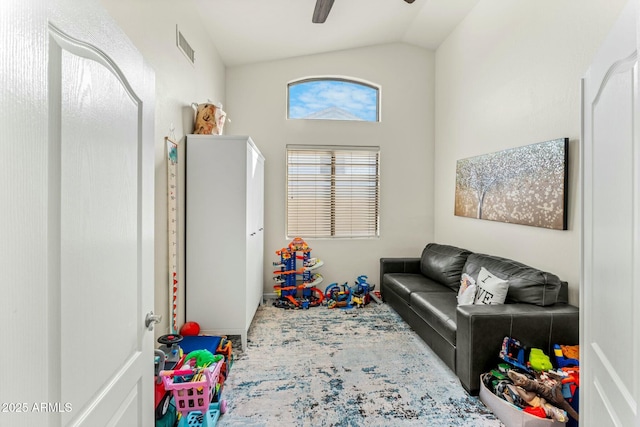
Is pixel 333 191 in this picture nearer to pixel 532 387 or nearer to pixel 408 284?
pixel 408 284

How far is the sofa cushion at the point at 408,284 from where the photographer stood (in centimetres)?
344

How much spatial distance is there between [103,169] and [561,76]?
3.06 meters

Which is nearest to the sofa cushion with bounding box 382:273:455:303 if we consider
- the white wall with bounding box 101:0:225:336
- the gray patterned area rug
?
the gray patterned area rug

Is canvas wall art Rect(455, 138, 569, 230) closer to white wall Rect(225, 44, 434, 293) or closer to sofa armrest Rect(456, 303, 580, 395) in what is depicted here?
sofa armrest Rect(456, 303, 580, 395)

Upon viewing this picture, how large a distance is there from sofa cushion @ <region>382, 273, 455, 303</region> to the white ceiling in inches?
113

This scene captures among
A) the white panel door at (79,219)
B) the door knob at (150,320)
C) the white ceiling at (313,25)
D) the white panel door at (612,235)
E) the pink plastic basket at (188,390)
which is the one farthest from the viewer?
the white ceiling at (313,25)

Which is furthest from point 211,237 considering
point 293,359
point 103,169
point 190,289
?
point 103,169

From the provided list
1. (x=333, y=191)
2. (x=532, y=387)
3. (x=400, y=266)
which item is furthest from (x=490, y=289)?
(x=333, y=191)

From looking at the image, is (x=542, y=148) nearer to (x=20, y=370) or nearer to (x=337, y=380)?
(x=337, y=380)

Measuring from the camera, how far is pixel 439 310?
2760mm

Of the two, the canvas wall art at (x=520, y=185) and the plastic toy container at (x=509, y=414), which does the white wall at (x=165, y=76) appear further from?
the canvas wall art at (x=520, y=185)

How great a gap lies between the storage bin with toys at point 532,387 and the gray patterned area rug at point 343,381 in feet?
0.47

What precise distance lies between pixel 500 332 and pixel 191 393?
190 cm

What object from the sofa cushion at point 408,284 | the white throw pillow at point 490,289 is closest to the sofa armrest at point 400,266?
the sofa cushion at point 408,284
